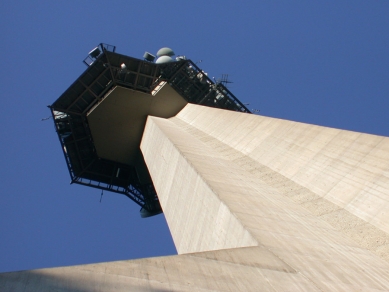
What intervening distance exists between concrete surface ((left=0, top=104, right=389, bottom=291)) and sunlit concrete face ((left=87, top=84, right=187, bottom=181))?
42.8 ft

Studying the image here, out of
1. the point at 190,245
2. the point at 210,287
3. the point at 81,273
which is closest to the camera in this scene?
the point at 81,273

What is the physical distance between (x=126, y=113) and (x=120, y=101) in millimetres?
1016

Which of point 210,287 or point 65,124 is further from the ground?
point 210,287

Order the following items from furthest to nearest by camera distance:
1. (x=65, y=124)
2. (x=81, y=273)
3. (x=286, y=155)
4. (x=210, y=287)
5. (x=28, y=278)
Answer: (x=65, y=124)
(x=286, y=155)
(x=210, y=287)
(x=81, y=273)
(x=28, y=278)

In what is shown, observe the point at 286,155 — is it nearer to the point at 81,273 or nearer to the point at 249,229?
the point at 249,229

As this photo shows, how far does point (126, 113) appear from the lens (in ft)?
116

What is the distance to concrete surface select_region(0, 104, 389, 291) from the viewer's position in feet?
20.1

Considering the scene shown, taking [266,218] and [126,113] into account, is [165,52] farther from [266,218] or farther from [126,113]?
[266,218]

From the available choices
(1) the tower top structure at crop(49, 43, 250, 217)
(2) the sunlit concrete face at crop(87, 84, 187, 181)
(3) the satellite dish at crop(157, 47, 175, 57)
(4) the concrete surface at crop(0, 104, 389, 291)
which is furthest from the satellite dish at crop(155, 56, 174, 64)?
(4) the concrete surface at crop(0, 104, 389, 291)

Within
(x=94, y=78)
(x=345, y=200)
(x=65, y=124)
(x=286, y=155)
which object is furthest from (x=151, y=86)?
(x=345, y=200)

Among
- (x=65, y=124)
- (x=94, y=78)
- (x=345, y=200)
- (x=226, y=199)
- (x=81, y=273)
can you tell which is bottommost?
(x=65, y=124)

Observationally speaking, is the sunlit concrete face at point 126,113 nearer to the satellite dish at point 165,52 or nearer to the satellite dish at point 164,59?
the satellite dish at point 164,59

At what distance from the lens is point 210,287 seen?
6086 millimetres

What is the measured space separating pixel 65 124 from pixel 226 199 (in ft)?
90.8
